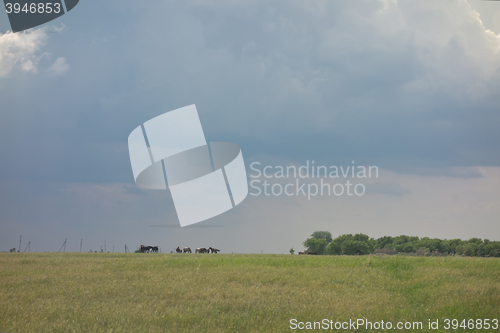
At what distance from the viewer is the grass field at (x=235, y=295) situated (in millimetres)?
11227

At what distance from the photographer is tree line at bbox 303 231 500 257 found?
46497 mm

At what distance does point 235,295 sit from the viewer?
13922mm

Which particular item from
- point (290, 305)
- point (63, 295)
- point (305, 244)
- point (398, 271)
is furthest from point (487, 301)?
point (305, 244)

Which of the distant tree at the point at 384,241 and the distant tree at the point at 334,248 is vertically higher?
the distant tree at the point at 384,241

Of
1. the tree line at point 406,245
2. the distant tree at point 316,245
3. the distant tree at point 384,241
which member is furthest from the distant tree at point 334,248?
the distant tree at point 384,241

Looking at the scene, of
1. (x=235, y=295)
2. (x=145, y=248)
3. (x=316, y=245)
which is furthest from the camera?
(x=316, y=245)

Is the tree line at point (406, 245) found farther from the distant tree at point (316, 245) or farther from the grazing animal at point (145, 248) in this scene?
the grazing animal at point (145, 248)

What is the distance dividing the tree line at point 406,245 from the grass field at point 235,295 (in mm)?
29719

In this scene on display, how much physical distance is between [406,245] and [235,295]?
54.8 m

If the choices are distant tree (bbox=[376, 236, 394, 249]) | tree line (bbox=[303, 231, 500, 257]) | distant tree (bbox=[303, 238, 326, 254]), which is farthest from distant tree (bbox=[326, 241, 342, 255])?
distant tree (bbox=[376, 236, 394, 249])

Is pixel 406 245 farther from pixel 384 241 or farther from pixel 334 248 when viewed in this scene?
pixel 334 248

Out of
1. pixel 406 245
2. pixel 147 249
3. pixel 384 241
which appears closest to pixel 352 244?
pixel 406 245

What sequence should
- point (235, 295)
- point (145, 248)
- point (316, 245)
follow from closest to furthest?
1. point (235, 295)
2. point (145, 248)
3. point (316, 245)

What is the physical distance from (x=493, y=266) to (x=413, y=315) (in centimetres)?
1210
